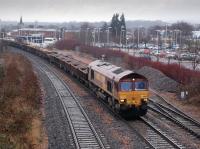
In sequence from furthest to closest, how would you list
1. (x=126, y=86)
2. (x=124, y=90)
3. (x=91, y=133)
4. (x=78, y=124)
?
1. (x=126, y=86)
2. (x=124, y=90)
3. (x=78, y=124)
4. (x=91, y=133)

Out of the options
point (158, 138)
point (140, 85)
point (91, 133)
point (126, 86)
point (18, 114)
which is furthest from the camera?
point (140, 85)

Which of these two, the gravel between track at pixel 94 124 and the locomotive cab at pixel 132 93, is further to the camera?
the locomotive cab at pixel 132 93

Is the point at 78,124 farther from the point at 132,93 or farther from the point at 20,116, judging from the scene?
the point at 132,93

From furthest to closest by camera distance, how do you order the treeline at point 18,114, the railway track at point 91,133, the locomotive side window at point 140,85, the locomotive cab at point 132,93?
1. the locomotive side window at point 140,85
2. the locomotive cab at point 132,93
3. the railway track at point 91,133
4. the treeline at point 18,114

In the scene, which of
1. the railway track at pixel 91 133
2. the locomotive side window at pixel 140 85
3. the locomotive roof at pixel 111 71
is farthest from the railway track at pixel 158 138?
the locomotive roof at pixel 111 71

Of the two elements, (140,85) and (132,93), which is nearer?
(132,93)

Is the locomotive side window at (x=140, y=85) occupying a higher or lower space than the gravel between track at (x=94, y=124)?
→ higher

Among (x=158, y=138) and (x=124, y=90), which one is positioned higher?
(x=124, y=90)

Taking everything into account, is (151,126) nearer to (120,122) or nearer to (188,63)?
(120,122)

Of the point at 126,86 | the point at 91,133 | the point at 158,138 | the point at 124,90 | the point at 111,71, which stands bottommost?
the point at 158,138

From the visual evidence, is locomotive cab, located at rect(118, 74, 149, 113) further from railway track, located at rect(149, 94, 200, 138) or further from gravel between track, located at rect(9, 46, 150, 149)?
railway track, located at rect(149, 94, 200, 138)

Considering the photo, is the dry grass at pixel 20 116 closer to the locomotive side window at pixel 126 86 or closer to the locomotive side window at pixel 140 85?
the locomotive side window at pixel 126 86

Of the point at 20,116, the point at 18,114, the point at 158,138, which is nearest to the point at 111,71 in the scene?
the point at 18,114

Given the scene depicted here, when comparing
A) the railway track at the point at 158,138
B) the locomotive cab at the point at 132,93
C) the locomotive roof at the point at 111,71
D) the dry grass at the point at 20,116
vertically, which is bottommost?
the railway track at the point at 158,138
